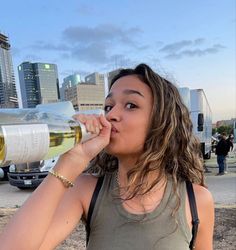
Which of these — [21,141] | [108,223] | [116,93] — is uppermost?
[116,93]

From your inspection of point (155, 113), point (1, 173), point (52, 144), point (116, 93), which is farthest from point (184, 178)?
point (1, 173)

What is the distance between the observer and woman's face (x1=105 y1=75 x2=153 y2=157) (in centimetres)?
118

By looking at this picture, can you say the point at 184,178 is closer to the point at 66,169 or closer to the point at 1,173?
the point at 66,169

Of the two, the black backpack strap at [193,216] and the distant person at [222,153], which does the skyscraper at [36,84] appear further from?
the black backpack strap at [193,216]

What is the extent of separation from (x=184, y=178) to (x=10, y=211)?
5.54m

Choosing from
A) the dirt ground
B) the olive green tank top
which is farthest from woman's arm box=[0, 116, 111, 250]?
the dirt ground

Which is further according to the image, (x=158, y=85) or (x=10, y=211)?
(x=10, y=211)

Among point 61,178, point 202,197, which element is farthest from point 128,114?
point 202,197

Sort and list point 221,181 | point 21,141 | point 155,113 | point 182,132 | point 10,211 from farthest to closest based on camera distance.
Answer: point 221,181
point 10,211
point 182,132
point 155,113
point 21,141

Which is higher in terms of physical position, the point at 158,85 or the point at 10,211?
the point at 158,85

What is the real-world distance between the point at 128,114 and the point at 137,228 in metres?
0.43

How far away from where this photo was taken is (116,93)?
129cm

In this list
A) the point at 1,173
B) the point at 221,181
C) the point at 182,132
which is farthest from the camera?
the point at 1,173

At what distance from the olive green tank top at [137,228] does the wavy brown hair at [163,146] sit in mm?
116
